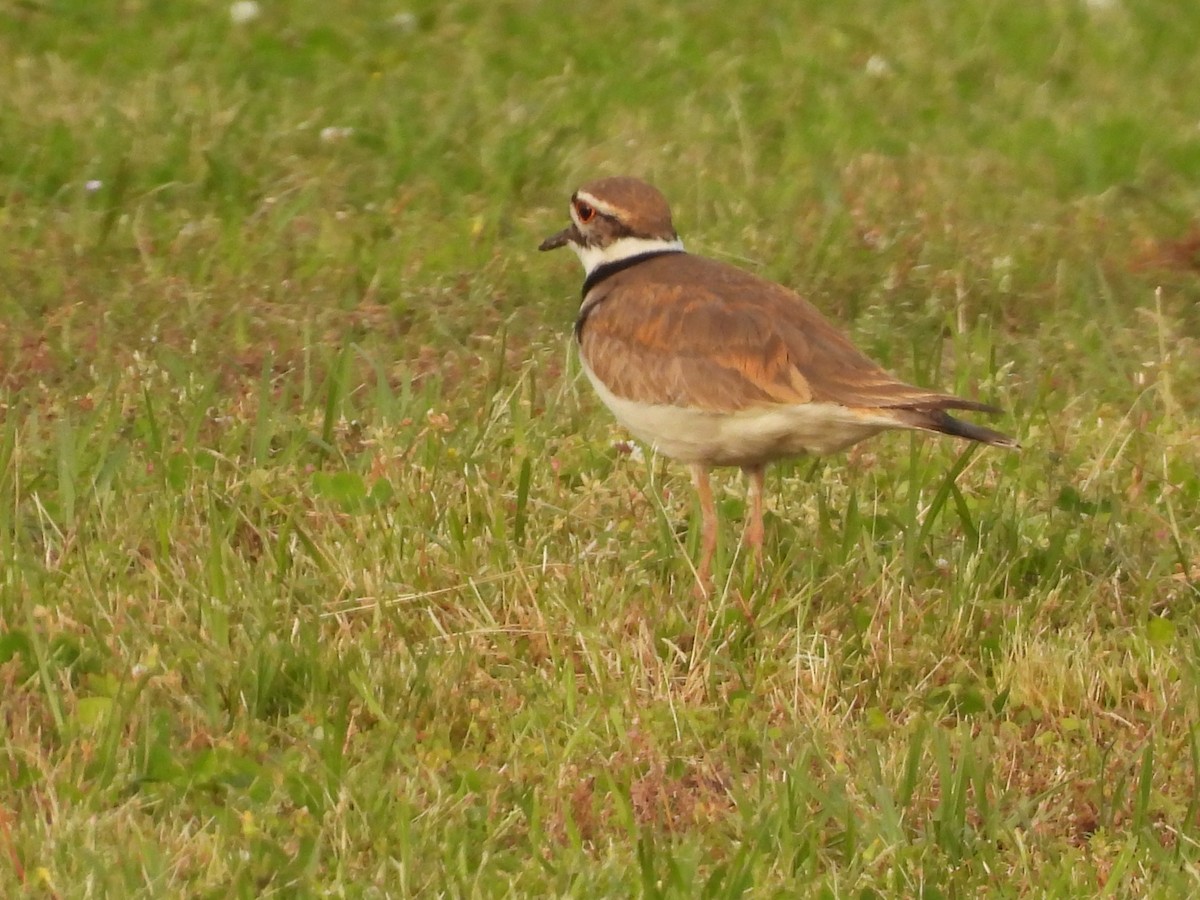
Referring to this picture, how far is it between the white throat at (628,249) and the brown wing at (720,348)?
29 cm

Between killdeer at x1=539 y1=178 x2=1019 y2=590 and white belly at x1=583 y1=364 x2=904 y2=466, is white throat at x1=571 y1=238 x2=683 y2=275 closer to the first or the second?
killdeer at x1=539 y1=178 x2=1019 y2=590

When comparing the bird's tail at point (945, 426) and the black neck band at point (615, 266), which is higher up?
the bird's tail at point (945, 426)

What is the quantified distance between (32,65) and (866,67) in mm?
3958

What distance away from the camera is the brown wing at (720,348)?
532 centimetres

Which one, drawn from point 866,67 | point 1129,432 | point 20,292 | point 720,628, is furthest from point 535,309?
point 866,67

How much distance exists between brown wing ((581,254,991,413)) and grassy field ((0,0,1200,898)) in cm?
39

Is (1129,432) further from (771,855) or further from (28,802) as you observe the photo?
(28,802)

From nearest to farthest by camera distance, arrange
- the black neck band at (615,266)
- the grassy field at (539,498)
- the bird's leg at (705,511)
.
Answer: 1. the grassy field at (539,498)
2. the bird's leg at (705,511)
3. the black neck band at (615,266)

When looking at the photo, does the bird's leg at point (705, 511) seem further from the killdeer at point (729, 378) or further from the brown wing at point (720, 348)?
the brown wing at point (720, 348)

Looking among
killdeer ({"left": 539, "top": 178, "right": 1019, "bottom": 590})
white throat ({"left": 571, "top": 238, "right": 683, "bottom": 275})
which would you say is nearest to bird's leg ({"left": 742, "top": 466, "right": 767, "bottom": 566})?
killdeer ({"left": 539, "top": 178, "right": 1019, "bottom": 590})

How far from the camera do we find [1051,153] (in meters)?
9.62

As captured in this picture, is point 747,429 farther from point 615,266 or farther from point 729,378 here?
point 615,266

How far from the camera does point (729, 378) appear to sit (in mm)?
5465

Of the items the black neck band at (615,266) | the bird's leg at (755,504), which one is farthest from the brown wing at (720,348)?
the bird's leg at (755,504)
